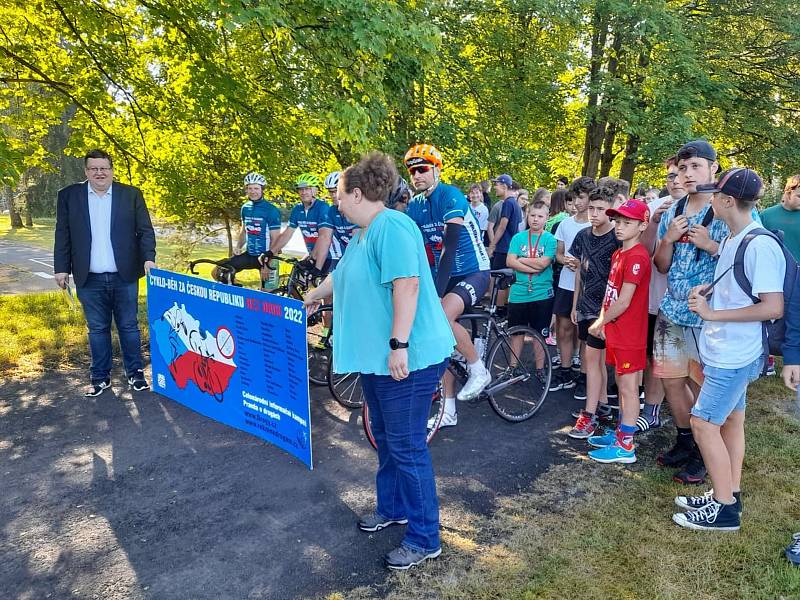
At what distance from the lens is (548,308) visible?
20.7 ft

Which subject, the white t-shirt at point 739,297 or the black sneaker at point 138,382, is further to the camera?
the black sneaker at point 138,382

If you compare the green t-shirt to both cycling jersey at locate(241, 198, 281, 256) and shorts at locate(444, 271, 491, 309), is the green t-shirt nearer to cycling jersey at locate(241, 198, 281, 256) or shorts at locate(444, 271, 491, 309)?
shorts at locate(444, 271, 491, 309)

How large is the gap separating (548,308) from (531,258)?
61 cm

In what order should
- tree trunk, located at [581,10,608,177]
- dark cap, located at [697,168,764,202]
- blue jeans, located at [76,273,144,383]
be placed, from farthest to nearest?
tree trunk, located at [581,10,608,177]
blue jeans, located at [76,273,144,383]
dark cap, located at [697,168,764,202]

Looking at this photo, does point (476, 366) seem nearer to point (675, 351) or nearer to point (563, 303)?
point (675, 351)

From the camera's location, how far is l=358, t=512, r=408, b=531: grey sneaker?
3590mm

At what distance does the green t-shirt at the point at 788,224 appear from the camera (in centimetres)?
557

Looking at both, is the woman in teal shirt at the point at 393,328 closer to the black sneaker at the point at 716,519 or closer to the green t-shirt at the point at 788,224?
the black sneaker at the point at 716,519

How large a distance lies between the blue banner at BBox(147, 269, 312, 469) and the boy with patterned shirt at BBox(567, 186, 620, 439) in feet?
7.99

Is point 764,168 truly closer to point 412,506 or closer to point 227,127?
point 227,127

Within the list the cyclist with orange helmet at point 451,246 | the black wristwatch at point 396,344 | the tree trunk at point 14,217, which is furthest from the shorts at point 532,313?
the tree trunk at point 14,217

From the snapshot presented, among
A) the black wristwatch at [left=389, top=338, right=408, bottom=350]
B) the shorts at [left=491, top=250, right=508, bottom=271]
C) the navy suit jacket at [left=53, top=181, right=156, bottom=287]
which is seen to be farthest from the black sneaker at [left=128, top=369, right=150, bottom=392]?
the shorts at [left=491, top=250, right=508, bottom=271]

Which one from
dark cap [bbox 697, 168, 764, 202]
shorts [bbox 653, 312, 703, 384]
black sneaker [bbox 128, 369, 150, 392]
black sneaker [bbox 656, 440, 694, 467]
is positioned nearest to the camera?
dark cap [bbox 697, 168, 764, 202]

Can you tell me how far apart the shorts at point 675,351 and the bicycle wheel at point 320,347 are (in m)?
3.14
